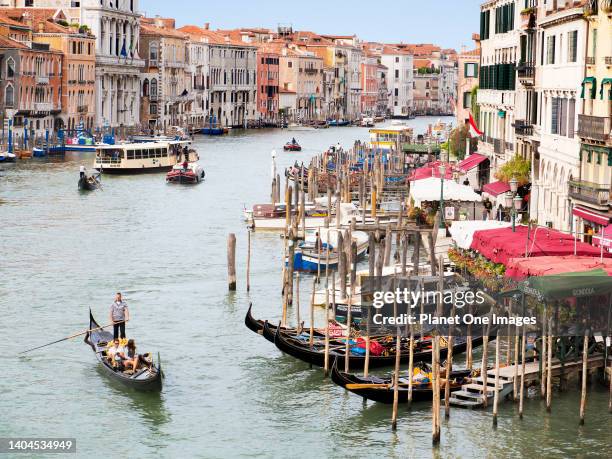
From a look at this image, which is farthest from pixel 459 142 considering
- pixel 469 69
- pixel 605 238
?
pixel 605 238

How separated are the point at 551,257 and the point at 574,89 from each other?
549cm

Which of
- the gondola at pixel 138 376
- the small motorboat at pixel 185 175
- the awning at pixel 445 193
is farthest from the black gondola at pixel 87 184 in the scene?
the gondola at pixel 138 376

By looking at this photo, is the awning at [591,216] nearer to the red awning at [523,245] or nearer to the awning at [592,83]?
the red awning at [523,245]

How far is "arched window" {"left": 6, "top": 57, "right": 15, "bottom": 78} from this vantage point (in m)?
47.3

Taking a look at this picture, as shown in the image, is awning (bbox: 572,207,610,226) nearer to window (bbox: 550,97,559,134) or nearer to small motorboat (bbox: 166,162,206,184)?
window (bbox: 550,97,559,134)

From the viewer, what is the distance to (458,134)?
33.1 meters

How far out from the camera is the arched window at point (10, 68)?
155 ft

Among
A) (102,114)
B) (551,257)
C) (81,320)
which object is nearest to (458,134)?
(81,320)

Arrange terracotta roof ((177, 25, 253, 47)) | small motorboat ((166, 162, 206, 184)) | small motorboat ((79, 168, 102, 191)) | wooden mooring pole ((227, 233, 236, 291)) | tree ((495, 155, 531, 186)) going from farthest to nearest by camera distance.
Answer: terracotta roof ((177, 25, 253, 47))
small motorboat ((166, 162, 206, 184))
small motorboat ((79, 168, 102, 191))
tree ((495, 155, 531, 186))
wooden mooring pole ((227, 233, 236, 291))

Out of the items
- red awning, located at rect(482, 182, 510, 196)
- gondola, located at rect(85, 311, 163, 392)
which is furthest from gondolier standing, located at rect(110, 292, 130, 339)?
red awning, located at rect(482, 182, 510, 196)

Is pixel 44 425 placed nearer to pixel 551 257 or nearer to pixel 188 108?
pixel 551 257

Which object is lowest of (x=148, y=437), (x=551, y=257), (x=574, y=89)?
(x=148, y=437)

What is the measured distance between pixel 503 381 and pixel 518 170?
395 inches

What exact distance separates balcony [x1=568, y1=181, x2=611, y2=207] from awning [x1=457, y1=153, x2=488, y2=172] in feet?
30.8
